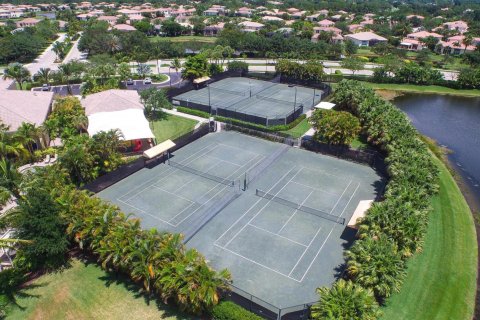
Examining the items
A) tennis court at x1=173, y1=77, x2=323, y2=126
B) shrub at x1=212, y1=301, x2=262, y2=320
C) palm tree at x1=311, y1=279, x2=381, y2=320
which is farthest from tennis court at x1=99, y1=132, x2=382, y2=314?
tennis court at x1=173, y1=77, x2=323, y2=126

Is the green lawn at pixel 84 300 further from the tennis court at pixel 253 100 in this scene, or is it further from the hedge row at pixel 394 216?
the tennis court at pixel 253 100

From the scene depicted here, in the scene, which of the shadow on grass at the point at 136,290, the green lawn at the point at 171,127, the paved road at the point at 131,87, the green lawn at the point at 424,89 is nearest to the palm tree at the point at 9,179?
the shadow on grass at the point at 136,290

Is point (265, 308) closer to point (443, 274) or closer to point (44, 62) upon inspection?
point (443, 274)

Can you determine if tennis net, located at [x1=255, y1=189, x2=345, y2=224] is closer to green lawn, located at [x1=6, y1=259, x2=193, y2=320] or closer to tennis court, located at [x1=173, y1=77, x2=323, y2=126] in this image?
green lawn, located at [x1=6, y1=259, x2=193, y2=320]

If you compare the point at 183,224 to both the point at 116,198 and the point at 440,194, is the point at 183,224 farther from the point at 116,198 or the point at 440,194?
the point at 440,194

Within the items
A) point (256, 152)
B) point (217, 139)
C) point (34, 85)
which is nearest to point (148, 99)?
point (217, 139)

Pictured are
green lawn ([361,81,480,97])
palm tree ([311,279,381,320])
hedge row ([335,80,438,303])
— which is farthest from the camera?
green lawn ([361,81,480,97])
